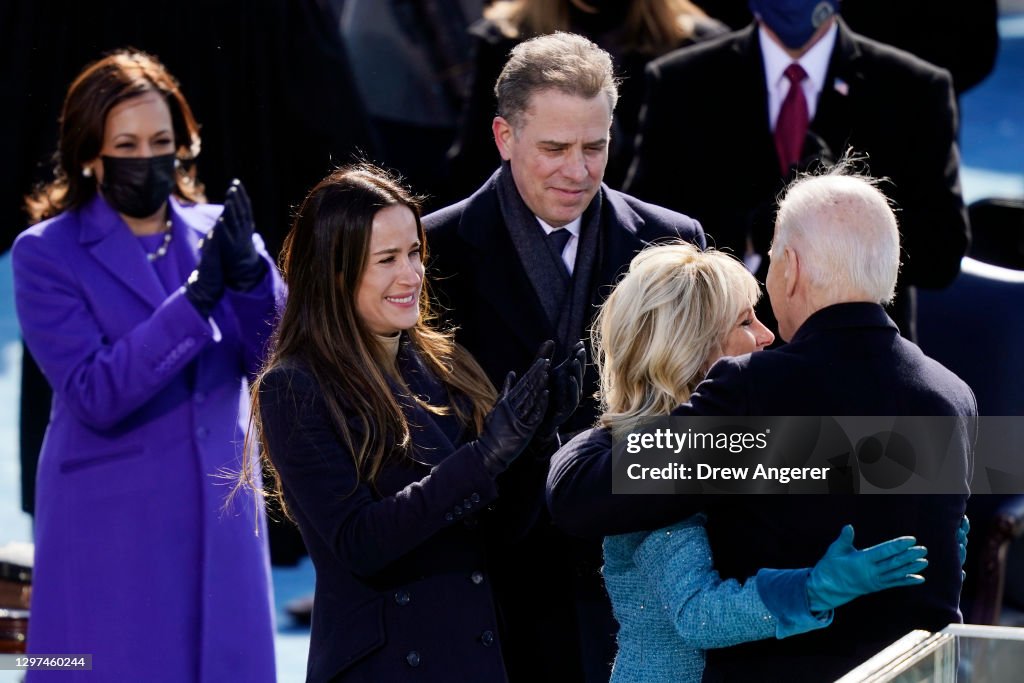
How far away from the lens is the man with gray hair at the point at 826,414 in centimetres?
220

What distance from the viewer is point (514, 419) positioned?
2395mm

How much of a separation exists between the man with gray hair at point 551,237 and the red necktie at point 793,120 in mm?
721

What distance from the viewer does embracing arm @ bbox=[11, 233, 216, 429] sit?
3.29 meters

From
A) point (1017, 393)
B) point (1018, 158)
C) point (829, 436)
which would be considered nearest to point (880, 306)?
point (829, 436)

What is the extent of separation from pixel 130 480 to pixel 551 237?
3.44 ft

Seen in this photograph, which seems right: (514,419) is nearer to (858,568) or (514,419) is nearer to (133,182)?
(858,568)

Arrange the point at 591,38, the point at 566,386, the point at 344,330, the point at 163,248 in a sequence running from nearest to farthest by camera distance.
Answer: the point at 566,386
the point at 344,330
the point at 163,248
the point at 591,38

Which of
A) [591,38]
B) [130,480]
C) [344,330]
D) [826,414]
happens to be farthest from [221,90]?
[826,414]

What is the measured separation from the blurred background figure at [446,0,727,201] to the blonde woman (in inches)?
79.3

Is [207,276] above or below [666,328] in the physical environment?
above

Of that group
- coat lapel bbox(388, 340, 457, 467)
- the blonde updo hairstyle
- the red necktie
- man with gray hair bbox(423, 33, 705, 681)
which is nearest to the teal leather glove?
the blonde updo hairstyle

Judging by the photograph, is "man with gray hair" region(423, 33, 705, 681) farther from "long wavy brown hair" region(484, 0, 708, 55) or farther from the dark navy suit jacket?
"long wavy brown hair" region(484, 0, 708, 55)

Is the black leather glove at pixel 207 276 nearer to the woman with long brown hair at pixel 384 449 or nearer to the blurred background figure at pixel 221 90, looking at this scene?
the woman with long brown hair at pixel 384 449

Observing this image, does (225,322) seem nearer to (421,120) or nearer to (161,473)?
(161,473)
